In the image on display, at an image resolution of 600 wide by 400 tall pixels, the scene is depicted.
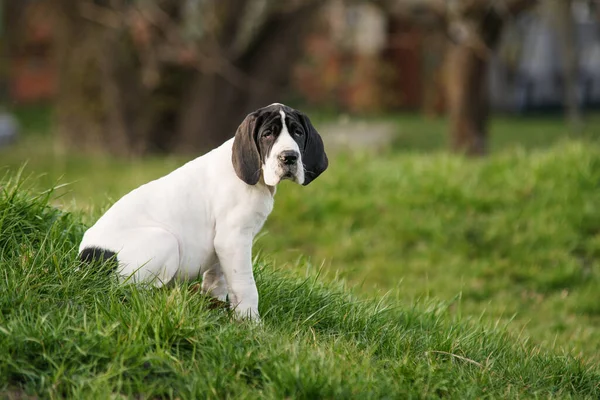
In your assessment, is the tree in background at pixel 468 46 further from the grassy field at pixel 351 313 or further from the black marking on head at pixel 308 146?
the black marking on head at pixel 308 146

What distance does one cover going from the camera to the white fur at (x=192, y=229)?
4.05 meters

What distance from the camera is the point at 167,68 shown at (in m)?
15.0

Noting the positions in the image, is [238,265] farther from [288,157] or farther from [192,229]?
[288,157]

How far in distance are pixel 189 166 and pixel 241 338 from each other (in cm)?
93

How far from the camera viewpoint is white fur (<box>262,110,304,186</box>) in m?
3.90

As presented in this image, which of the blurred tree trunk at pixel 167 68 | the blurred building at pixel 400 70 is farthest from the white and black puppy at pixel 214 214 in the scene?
the blurred building at pixel 400 70

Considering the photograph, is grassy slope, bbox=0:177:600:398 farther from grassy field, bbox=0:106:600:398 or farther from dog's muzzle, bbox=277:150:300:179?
dog's muzzle, bbox=277:150:300:179

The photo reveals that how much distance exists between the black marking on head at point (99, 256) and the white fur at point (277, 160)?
0.81 metres

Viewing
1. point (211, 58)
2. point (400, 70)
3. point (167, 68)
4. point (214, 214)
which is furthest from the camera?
point (400, 70)

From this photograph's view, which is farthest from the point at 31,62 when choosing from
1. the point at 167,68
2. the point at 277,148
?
the point at 277,148

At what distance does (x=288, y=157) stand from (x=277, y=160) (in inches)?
2.2

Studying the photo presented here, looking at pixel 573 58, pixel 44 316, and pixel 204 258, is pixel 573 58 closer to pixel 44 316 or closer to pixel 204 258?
pixel 204 258

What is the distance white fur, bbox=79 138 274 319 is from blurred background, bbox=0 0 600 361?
127 centimetres

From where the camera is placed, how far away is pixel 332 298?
4.78 m
